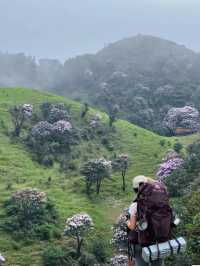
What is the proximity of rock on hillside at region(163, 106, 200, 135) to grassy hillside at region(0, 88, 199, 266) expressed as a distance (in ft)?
29.0

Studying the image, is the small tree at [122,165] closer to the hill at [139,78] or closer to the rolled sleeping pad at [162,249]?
the hill at [139,78]

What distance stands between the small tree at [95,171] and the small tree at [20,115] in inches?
759

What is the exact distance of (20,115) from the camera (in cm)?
7525

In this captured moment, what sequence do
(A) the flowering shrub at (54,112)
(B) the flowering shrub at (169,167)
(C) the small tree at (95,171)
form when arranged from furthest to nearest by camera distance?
1. (A) the flowering shrub at (54,112)
2. (B) the flowering shrub at (169,167)
3. (C) the small tree at (95,171)

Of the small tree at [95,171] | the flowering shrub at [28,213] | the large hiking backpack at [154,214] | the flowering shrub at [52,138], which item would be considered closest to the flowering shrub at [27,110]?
the flowering shrub at [52,138]

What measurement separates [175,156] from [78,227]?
2452cm

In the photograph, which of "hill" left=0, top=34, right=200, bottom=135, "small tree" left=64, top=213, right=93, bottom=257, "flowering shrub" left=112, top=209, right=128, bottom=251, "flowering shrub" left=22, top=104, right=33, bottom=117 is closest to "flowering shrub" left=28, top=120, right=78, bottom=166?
"flowering shrub" left=22, top=104, right=33, bottom=117

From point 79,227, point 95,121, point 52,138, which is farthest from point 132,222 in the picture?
point 95,121

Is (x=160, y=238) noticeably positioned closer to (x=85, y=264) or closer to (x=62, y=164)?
(x=85, y=264)

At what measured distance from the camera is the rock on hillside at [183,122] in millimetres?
91131

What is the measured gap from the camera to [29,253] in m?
40.3

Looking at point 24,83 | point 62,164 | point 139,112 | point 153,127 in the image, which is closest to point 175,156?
point 62,164

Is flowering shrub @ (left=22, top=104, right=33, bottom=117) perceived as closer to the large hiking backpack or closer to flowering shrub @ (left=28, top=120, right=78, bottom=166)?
flowering shrub @ (left=28, top=120, right=78, bottom=166)

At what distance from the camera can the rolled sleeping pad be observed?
6.93 metres
